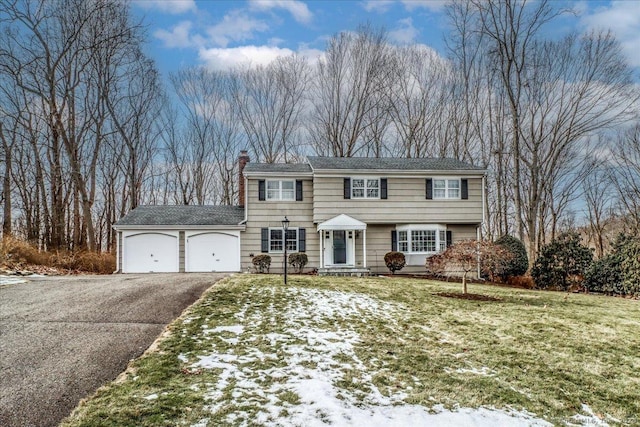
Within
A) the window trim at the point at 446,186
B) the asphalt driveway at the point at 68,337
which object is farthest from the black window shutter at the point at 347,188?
the asphalt driveway at the point at 68,337

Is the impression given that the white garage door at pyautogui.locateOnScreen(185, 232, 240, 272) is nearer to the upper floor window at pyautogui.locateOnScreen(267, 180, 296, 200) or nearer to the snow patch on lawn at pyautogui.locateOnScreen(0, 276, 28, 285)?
the upper floor window at pyautogui.locateOnScreen(267, 180, 296, 200)

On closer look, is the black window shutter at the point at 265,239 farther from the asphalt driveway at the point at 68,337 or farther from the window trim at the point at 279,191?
the asphalt driveway at the point at 68,337

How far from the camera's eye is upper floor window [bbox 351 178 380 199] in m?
18.9

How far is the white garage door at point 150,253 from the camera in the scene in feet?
59.5

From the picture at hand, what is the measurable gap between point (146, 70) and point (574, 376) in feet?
94.4

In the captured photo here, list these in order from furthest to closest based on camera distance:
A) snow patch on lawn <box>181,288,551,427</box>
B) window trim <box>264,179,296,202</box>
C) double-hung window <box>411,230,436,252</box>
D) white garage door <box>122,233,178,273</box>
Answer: double-hung window <box>411,230,436,252</box> → window trim <box>264,179,296,202</box> → white garage door <box>122,233,178,273</box> → snow patch on lawn <box>181,288,551,427</box>

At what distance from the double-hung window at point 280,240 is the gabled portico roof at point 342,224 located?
1468mm

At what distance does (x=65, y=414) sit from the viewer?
14.5 feet

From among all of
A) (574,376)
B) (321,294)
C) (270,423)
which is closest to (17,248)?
(321,294)

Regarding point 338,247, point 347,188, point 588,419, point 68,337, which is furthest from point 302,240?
point 588,419

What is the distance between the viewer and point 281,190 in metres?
19.0

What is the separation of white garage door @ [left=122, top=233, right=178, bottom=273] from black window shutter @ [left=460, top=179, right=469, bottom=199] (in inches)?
524

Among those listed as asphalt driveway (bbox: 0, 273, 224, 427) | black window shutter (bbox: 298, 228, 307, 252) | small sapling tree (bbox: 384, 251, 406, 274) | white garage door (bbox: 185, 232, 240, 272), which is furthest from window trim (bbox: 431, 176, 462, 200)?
asphalt driveway (bbox: 0, 273, 224, 427)

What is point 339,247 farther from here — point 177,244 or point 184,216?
point 184,216
